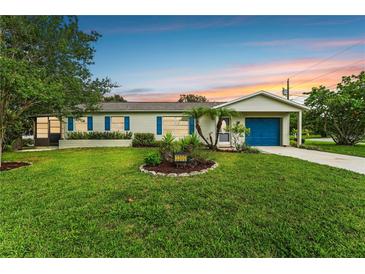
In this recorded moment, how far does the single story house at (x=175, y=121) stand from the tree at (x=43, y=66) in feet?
Result: 9.49

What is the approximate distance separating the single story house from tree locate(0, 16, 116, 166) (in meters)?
2.89

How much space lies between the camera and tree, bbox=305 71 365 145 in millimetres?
13914

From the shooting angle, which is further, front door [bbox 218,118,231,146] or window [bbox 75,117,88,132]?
window [bbox 75,117,88,132]

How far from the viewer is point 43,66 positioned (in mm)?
8250

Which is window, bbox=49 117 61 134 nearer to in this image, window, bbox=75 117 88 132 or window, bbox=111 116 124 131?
window, bbox=75 117 88 132

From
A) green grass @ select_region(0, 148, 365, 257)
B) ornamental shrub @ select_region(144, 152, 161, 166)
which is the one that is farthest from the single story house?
green grass @ select_region(0, 148, 365, 257)

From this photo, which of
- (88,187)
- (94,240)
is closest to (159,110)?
(88,187)

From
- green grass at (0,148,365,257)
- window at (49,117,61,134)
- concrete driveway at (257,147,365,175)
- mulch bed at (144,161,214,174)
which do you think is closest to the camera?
green grass at (0,148,365,257)

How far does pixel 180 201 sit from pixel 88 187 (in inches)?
93.5

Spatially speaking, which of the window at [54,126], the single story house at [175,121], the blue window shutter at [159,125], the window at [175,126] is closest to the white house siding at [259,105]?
the single story house at [175,121]

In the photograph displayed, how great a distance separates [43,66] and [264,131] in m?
13.0

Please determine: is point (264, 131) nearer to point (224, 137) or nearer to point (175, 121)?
point (224, 137)

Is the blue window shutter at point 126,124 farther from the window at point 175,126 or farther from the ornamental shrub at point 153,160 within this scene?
the ornamental shrub at point 153,160
